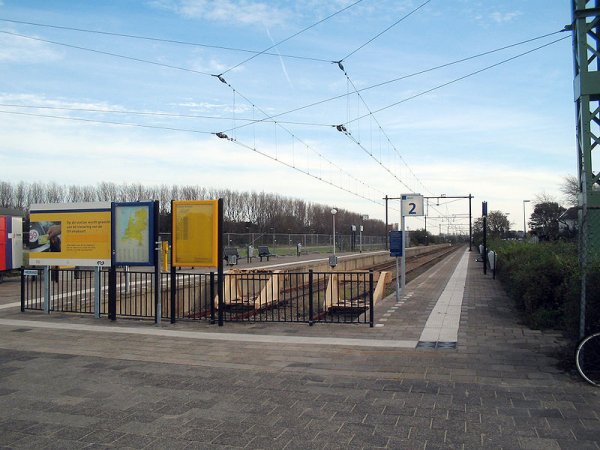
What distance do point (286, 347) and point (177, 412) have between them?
3119mm

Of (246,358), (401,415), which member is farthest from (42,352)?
(401,415)

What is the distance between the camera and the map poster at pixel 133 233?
10438 mm

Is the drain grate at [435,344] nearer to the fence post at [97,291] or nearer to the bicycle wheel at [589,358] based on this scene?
the bicycle wheel at [589,358]

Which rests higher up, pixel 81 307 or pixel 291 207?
pixel 291 207

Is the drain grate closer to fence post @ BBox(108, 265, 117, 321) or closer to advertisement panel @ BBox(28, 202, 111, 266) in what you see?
fence post @ BBox(108, 265, 117, 321)

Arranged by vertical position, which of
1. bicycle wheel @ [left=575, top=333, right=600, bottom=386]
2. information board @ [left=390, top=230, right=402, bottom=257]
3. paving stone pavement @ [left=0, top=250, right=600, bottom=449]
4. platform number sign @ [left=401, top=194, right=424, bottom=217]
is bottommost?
paving stone pavement @ [left=0, top=250, right=600, bottom=449]

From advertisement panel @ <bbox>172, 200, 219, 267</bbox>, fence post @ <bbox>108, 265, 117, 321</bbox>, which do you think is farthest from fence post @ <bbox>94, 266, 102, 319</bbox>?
advertisement panel @ <bbox>172, 200, 219, 267</bbox>

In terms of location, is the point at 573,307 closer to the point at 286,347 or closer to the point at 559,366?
the point at 559,366

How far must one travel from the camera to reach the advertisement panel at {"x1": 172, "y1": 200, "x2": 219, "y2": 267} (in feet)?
32.0

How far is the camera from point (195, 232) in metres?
9.93

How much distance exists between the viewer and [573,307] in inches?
250

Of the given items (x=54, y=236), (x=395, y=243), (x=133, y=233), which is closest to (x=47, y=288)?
(x=54, y=236)

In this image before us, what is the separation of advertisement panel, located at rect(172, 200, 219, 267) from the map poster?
0.72m

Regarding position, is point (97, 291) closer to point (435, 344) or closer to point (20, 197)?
point (435, 344)
